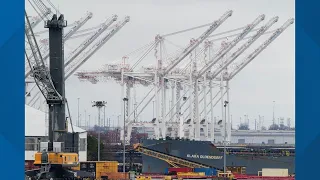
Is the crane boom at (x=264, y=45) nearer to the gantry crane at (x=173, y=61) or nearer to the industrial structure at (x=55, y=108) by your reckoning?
the gantry crane at (x=173, y=61)

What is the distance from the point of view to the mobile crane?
3703 cm

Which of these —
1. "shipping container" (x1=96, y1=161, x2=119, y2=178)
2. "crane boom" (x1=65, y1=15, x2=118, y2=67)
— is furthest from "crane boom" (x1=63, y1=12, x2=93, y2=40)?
"shipping container" (x1=96, y1=161, x2=119, y2=178)

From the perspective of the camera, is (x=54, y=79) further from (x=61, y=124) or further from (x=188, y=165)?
(x=188, y=165)

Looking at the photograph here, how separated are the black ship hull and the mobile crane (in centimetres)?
3176

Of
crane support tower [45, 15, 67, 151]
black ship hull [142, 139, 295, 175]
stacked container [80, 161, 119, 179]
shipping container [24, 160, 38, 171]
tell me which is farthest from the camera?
black ship hull [142, 139, 295, 175]

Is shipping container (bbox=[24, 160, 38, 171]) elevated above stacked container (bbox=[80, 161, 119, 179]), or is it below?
above

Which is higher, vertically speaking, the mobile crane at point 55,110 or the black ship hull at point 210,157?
the mobile crane at point 55,110

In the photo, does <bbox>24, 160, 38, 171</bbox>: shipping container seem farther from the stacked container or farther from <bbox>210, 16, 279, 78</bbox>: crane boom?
<bbox>210, 16, 279, 78</bbox>: crane boom

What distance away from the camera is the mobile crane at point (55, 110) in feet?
121

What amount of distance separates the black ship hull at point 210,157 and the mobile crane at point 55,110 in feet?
104

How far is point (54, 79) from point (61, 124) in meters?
2.26

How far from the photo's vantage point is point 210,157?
74.0 metres

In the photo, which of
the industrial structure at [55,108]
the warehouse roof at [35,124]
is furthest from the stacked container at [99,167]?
the industrial structure at [55,108]

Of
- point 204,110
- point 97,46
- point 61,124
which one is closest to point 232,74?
point 204,110
